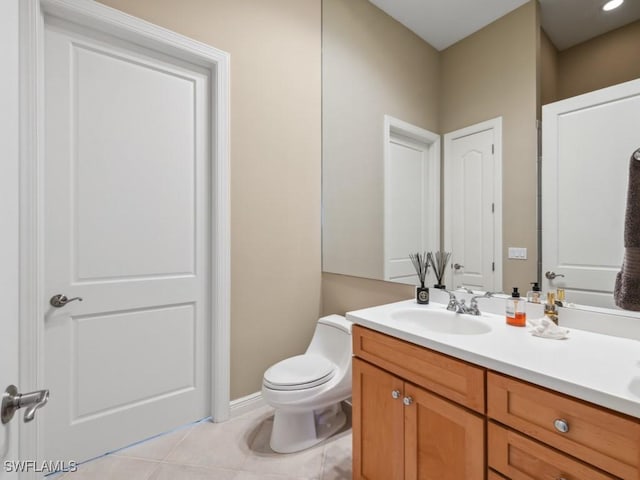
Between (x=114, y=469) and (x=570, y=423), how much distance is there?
1.94 metres

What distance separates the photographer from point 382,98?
79.1 inches

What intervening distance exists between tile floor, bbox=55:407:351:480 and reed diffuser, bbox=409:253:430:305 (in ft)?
3.05

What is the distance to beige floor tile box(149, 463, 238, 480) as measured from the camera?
1499 mm

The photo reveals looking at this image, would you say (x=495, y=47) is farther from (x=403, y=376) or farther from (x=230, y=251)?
(x=230, y=251)

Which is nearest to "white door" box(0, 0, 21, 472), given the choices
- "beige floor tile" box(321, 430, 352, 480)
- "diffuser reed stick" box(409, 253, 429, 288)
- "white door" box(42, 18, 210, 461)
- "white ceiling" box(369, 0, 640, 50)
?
"white door" box(42, 18, 210, 461)

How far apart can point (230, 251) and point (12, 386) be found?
139 cm

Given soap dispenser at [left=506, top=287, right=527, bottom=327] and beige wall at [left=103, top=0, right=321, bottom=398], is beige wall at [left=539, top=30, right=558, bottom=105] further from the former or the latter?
beige wall at [left=103, top=0, right=321, bottom=398]

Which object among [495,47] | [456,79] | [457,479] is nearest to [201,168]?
[456,79]

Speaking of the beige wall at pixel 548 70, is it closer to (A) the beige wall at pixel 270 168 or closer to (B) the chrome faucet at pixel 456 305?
(B) the chrome faucet at pixel 456 305

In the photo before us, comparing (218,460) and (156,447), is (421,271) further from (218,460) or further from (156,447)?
(156,447)

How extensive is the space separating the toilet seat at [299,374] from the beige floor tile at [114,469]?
2.28 feet

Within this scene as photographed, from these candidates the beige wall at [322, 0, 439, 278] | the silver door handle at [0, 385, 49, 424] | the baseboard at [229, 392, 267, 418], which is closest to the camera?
the silver door handle at [0, 385, 49, 424]

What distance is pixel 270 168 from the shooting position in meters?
2.12
